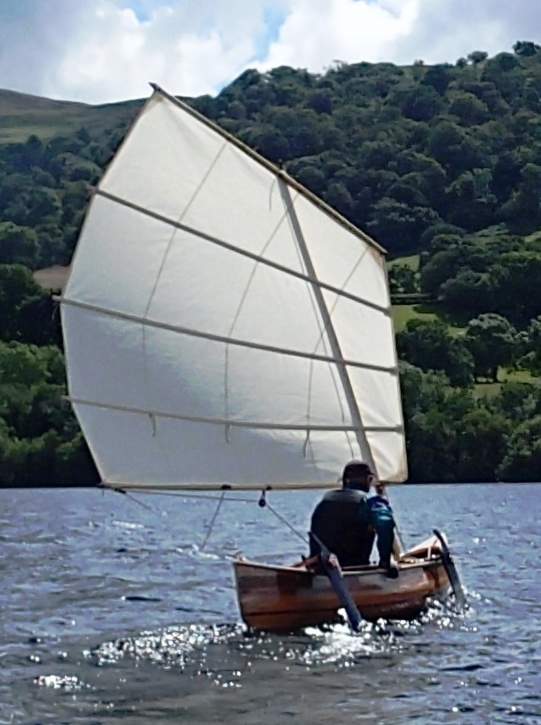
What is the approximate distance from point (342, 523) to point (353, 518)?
0.20m

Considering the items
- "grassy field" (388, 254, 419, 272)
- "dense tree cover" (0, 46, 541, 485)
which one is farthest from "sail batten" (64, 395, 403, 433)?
"grassy field" (388, 254, 419, 272)

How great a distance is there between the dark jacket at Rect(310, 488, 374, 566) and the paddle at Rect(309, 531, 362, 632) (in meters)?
0.38

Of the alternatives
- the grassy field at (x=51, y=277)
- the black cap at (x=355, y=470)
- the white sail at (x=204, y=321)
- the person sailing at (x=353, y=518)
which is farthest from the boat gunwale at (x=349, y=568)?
the grassy field at (x=51, y=277)

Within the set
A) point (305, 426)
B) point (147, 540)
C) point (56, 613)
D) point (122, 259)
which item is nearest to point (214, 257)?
point (122, 259)

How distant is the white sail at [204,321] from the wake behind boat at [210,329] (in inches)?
0.8

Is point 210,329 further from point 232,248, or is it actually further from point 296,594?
point 296,594

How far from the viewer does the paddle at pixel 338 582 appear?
21016 mm

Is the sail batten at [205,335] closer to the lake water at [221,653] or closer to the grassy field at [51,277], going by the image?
the lake water at [221,653]

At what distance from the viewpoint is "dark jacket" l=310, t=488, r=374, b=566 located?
2150cm

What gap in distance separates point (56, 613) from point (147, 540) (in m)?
21.4

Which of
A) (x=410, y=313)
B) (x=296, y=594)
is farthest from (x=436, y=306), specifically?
(x=296, y=594)

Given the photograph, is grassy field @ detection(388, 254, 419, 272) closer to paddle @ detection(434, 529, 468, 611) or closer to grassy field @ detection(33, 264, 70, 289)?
grassy field @ detection(33, 264, 70, 289)

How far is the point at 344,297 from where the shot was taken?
79.4 feet

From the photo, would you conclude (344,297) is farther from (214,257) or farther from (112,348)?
(112,348)
